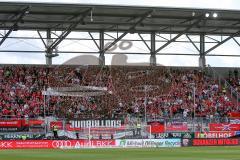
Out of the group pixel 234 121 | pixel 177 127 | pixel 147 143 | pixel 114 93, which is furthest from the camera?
pixel 114 93

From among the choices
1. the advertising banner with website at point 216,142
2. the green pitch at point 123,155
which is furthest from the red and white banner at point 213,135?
the green pitch at point 123,155

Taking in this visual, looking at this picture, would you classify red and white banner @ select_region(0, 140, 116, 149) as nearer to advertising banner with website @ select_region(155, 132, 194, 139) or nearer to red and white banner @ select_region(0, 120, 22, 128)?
red and white banner @ select_region(0, 120, 22, 128)

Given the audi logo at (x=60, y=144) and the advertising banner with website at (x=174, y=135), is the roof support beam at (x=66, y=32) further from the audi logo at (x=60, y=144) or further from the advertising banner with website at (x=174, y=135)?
the audi logo at (x=60, y=144)

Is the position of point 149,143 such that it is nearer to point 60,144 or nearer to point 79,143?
point 79,143

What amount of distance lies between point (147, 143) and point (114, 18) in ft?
49.0

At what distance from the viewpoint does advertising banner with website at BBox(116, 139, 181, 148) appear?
157ft

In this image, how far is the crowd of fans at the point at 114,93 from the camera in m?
55.2

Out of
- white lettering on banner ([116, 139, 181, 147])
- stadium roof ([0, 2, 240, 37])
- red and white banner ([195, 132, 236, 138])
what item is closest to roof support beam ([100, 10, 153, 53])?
stadium roof ([0, 2, 240, 37])

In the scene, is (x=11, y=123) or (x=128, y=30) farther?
(x=128, y=30)

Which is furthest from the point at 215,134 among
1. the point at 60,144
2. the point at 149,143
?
the point at 60,144

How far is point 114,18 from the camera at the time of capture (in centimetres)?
5831

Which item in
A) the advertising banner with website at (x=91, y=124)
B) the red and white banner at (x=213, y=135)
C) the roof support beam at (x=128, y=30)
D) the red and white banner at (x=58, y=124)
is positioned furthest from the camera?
the roof support beam at (x=128, y=30)

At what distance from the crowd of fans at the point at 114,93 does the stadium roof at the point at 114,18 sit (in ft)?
14.3

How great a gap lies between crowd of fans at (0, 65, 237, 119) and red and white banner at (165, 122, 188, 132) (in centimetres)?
362
